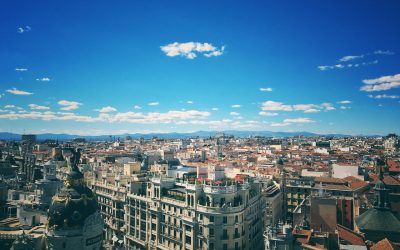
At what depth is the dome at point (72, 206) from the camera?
171 ft

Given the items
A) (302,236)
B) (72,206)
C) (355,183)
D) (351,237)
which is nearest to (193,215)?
(302,236)

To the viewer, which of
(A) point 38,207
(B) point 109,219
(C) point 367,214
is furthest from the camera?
(B) point 109,219

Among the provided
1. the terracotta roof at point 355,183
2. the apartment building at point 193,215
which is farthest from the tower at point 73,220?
the terracotta roof at point 355,183

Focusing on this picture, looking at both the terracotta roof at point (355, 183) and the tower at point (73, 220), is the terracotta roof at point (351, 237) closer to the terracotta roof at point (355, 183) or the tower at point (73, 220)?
the terracotta roof at point (355, 183)

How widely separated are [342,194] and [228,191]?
46.9 metres

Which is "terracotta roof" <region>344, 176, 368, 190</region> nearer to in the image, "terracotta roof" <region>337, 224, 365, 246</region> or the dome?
"terracotta roof" <region>337, 224, 365, 246</region>

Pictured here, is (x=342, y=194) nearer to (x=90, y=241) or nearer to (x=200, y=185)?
(x=200, y=185)

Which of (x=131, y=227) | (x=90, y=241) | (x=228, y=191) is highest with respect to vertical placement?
(x=228, y=191)

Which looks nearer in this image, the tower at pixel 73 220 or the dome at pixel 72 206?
the tower at pixel 73 220

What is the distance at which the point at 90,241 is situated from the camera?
5344cm

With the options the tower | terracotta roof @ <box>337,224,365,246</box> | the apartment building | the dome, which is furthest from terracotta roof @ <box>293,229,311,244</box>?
the dome

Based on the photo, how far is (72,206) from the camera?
A: 53156 mm

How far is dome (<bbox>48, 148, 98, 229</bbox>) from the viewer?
51969 mm

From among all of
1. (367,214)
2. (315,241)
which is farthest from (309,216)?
(315,241)
